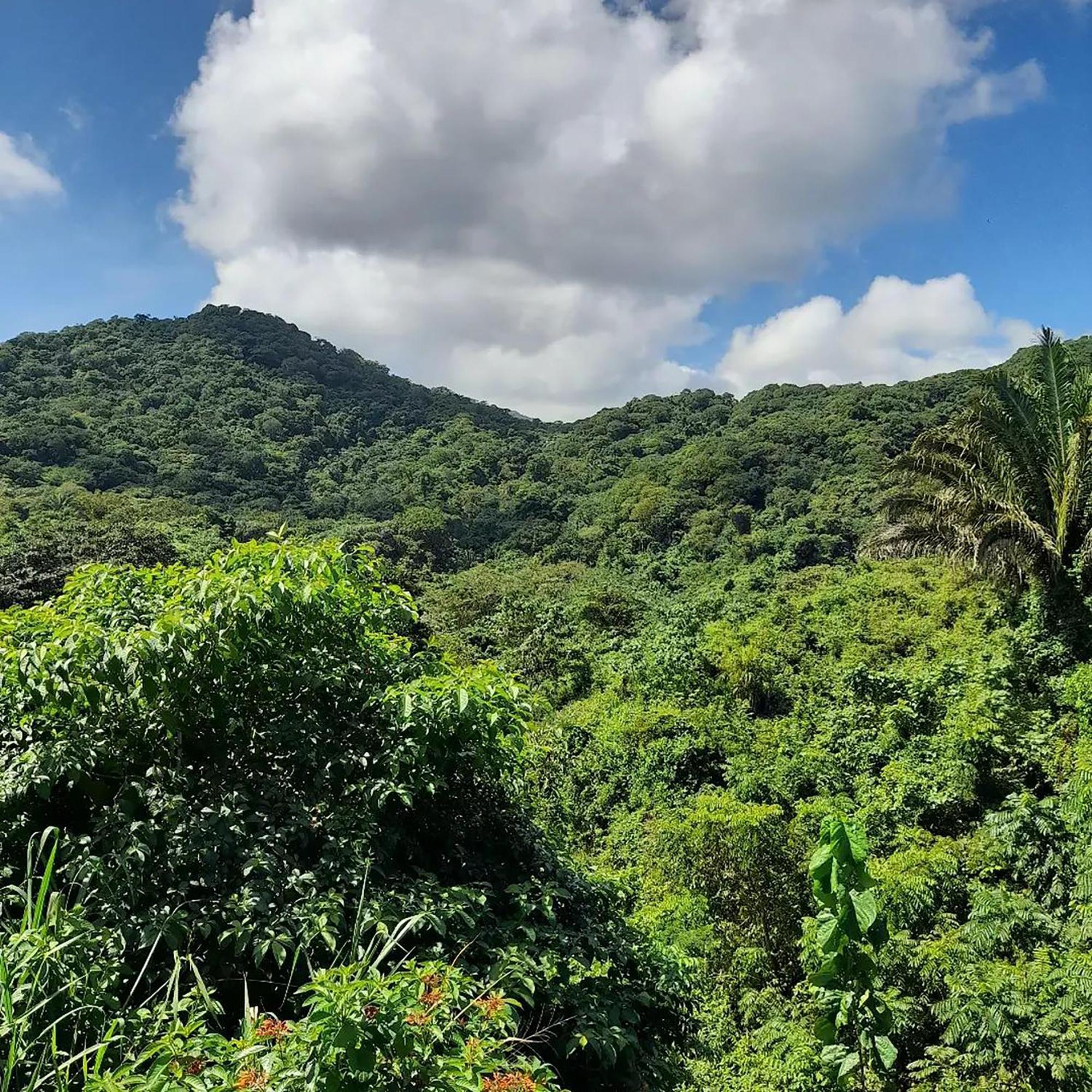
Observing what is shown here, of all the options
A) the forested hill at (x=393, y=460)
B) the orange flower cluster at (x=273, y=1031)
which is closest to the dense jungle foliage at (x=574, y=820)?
the orange flower cluster at (x=273, y=1031)

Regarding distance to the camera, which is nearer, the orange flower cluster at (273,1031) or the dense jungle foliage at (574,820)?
the orange flower cluster at (273,1031)

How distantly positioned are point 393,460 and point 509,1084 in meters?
61.0

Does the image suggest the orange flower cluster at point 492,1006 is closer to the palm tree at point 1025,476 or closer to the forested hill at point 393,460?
the palm tree at point 1025,476

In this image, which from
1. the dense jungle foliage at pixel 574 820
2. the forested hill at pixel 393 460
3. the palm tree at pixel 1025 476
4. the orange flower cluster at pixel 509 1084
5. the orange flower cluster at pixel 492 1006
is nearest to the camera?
the orange flower cluster at pixel 509 1084

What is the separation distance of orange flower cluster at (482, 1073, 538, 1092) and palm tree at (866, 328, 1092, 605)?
952 centimetres

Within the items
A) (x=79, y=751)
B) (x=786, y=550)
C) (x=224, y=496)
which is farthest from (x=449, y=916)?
(x=224, y=496)

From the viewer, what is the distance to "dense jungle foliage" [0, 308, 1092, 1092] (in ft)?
8.20

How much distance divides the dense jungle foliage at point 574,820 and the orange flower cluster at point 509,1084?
0.06 ft

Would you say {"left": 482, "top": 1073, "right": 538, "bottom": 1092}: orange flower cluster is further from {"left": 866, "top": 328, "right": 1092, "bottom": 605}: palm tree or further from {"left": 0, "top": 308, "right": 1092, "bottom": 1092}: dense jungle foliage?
{"left": 866, "top": 328, "right": 1092, "bottom": 605}: palm tree

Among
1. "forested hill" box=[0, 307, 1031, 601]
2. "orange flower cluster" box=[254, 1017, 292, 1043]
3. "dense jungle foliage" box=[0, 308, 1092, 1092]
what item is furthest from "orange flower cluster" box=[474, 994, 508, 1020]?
"forested hill" box=[0, 307, 1031, 601]

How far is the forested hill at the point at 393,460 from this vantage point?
3181cm

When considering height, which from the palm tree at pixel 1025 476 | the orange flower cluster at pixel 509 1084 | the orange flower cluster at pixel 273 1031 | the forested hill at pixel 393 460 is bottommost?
the orange flower cluster at pixel 509 1084

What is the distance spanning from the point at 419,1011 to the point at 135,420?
205ft

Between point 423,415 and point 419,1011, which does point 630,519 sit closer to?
point 419,1011
